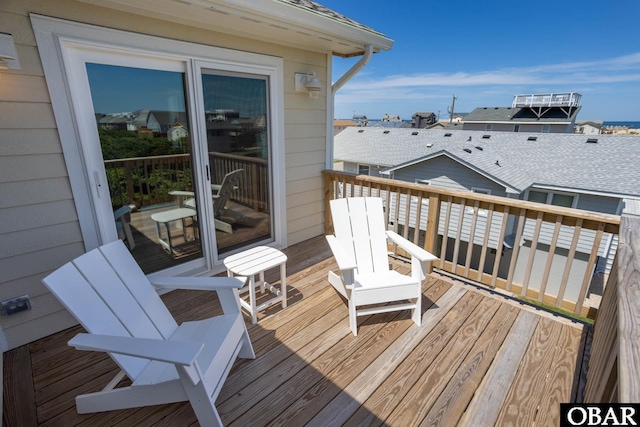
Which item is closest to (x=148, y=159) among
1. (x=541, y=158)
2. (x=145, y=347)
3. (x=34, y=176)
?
(x=34, y=176)

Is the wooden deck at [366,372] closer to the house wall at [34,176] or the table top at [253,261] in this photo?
the house wall at [34,176]

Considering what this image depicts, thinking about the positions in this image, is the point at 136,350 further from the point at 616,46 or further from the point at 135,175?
the point at 616,46

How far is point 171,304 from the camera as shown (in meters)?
2.56

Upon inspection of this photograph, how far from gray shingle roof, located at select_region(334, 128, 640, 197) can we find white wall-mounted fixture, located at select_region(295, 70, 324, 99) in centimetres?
811

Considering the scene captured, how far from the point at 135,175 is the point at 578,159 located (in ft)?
43.7

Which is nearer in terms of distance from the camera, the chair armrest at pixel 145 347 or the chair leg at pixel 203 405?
the chair armrest at pixel 145 347

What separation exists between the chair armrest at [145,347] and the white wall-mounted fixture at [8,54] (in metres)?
1.60

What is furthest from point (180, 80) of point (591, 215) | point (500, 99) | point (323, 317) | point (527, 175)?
point (500, 99)

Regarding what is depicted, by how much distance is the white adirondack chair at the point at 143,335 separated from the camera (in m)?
1.28

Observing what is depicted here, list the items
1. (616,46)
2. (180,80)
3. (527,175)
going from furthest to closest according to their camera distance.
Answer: (616,46)
(527,175)
(180,80)

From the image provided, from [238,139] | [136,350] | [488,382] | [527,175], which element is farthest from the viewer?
[527,175]

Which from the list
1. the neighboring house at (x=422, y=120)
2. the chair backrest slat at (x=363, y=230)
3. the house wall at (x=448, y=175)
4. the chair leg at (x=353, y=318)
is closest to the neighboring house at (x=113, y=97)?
the chair backrest slat at (x=363, y=230)

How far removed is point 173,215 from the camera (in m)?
2.70

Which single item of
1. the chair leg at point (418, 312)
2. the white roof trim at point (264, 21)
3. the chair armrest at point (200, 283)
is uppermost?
the white roof trim at point (264, 21)
